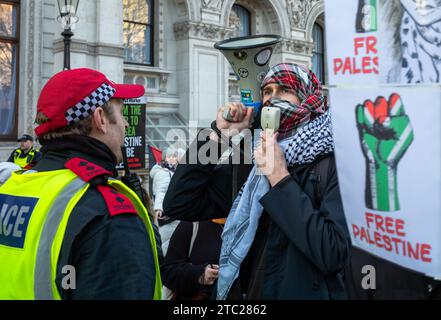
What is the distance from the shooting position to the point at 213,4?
1600cm

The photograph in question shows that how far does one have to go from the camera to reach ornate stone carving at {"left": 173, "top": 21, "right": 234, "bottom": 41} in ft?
50.9

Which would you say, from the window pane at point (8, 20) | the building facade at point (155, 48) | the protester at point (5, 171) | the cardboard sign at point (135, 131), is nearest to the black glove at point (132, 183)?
the protester at point (5, 171)

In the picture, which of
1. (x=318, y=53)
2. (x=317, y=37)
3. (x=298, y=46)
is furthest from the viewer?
(x=318, y=53)

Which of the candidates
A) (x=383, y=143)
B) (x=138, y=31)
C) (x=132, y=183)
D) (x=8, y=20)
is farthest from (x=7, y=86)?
(x=383, y=143)

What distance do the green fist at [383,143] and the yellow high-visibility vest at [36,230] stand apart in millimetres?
886

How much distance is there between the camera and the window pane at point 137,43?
15.3m

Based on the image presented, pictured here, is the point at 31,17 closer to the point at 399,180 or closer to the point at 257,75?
the point at 257,75

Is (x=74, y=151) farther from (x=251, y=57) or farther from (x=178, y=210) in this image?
(x=251, y=57)

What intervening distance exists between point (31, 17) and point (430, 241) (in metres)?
12.7

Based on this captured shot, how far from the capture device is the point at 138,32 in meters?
15.6

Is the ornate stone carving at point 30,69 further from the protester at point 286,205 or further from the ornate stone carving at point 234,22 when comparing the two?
the protester at point 286,205

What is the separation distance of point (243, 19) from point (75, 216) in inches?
683

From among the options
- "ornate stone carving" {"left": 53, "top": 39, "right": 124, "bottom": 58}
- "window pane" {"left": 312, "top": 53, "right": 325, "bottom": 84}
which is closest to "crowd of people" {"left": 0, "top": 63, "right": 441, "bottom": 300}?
"ornate stone carving" {"left": 53, "top": 39, "right": 124, "bottom": 58}
